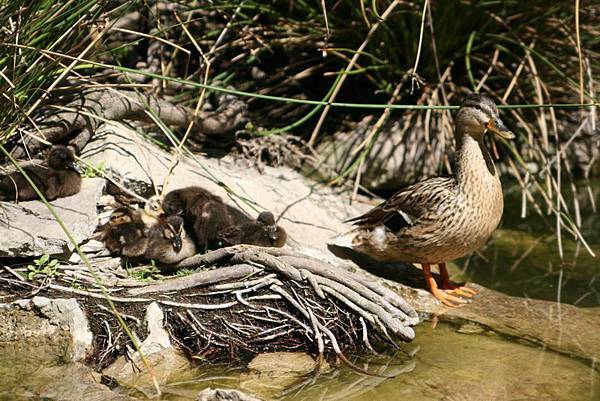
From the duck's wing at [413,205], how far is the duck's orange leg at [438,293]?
0.33 metres

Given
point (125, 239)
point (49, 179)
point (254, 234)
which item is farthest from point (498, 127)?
point (49, 179)

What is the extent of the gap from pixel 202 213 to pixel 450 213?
1.42 metres

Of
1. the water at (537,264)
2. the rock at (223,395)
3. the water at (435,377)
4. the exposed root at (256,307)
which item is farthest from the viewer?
the water at (537,264)

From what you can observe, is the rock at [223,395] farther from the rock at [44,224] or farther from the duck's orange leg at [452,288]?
the duck's orange leg at [452,288]

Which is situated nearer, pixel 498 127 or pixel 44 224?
pixel 44 224

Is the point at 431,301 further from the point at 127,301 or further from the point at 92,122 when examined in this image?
the point at 92,122

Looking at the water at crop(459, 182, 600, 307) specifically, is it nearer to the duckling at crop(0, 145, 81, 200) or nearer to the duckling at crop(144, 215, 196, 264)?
the duckling at crop(144, 215, 196, 264)

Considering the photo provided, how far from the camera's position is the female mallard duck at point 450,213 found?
5.09 m

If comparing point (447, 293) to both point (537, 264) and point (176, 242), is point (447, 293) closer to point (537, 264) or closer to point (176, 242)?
point (537, 264)

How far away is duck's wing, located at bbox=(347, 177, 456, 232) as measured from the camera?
5.14 m

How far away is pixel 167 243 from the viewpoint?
4871mm

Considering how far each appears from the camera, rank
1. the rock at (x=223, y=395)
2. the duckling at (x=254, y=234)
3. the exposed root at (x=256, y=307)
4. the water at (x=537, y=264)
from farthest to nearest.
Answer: the water at (x=537, y=264)
the duckling at (x=254, y=234)
the exposed root at (x=256, y=307)
the rock at (x=223, y=395)

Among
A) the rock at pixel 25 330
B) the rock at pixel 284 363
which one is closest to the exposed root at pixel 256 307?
the rock at pixel 284 363

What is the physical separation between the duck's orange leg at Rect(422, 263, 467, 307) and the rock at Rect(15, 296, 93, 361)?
81.6 inches
